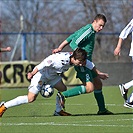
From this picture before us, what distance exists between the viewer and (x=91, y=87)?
10891mm

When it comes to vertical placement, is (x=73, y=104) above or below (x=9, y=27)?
below

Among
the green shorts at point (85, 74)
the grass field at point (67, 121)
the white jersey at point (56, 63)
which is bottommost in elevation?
the grass field at point (67, 121)

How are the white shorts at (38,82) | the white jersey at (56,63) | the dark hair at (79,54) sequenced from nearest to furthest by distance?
the dark hair at (79,54)
the white jersey at (56,63)
the white shorts at (38,82)

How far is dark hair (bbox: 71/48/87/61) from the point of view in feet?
34.3

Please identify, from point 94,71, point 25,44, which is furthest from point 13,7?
point 94,71

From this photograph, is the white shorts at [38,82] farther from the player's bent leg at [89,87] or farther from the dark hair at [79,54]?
the dark hair at [79,54]

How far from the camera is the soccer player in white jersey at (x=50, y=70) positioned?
34.5ft

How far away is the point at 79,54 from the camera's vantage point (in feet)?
34.3

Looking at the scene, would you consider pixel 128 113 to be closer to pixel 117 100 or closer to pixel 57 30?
pixel 117 100

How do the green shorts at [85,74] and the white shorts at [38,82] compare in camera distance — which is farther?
the green shorts at [85,74]

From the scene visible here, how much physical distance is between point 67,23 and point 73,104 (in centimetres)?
2204

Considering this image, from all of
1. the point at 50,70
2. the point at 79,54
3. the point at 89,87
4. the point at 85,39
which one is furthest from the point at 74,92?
the point at 85,39

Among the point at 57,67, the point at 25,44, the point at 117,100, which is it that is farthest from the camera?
the point at 25,44

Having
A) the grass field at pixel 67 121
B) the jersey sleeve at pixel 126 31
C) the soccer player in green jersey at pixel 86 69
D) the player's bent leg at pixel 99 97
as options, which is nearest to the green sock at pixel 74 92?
the soccer player in green jersey at pixel 86 69
